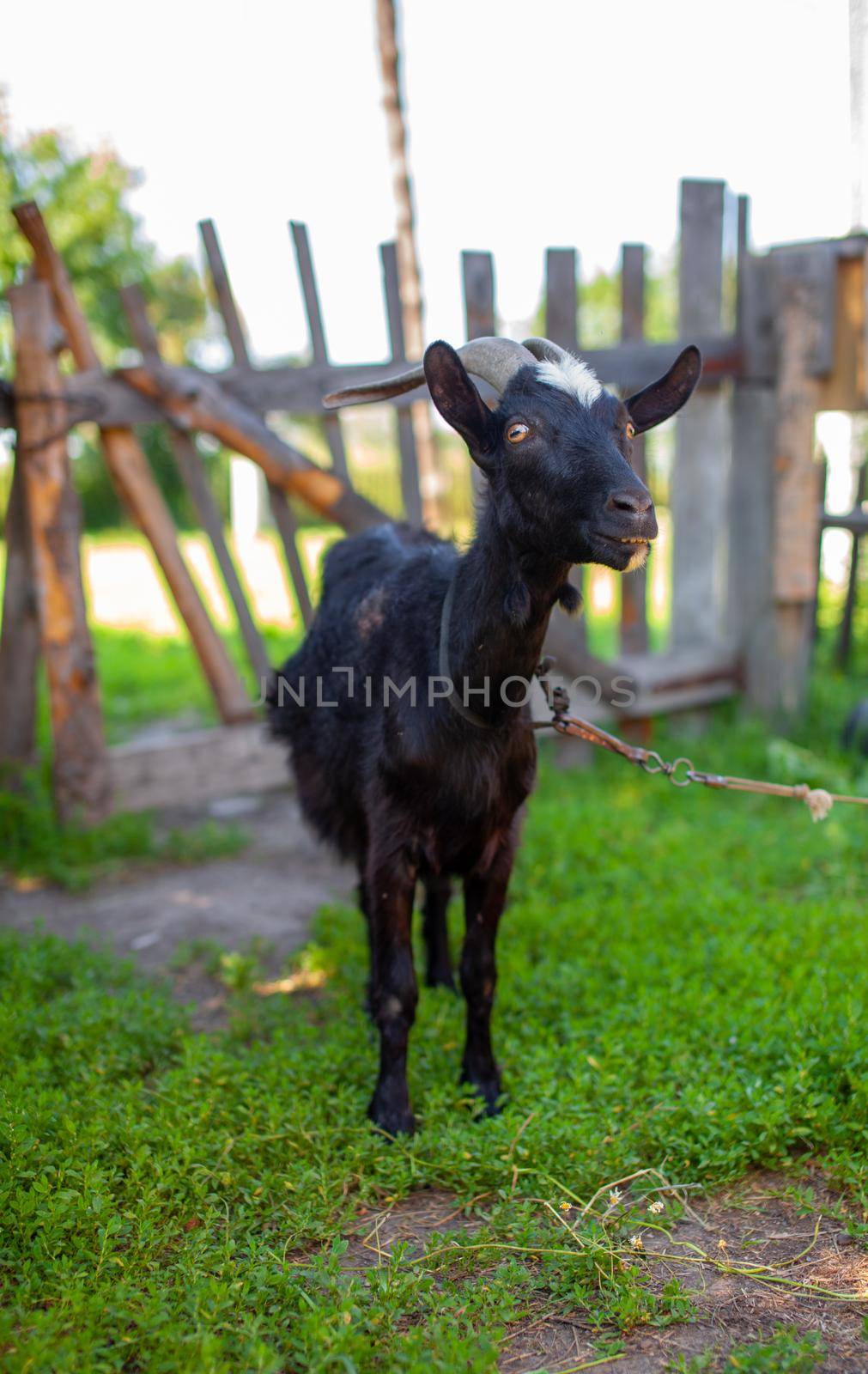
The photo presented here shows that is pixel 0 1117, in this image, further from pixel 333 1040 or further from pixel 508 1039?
pixel 508 1039

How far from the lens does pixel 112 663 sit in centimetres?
997

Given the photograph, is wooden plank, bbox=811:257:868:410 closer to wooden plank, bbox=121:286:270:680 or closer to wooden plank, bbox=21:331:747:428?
wooden plank, bbox=21:331:747:428

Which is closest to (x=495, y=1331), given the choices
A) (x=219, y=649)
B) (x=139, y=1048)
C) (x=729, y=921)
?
(x=139, y=1048)

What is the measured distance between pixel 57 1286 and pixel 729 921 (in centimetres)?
289

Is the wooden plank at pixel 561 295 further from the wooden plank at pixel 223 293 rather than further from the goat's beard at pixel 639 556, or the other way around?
the goat's beard at pixel 639 556

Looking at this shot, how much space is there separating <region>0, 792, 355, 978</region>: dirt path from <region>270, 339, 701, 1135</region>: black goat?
1115 millimetres

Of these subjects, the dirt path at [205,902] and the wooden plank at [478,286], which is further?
the wooden plank at [478,286]

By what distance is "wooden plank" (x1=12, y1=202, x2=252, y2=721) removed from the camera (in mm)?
5426

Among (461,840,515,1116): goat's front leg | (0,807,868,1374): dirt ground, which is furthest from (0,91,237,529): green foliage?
(0,807,868,1374): dirt ground

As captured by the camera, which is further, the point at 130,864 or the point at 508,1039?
the point at 130,864

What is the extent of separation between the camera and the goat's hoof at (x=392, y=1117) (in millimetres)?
3295

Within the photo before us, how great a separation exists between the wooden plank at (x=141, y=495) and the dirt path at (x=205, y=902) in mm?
937

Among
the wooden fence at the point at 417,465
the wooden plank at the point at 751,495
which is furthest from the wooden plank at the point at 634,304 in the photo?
the wooden plank at the point at 751,495

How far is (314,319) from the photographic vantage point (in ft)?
19.4
